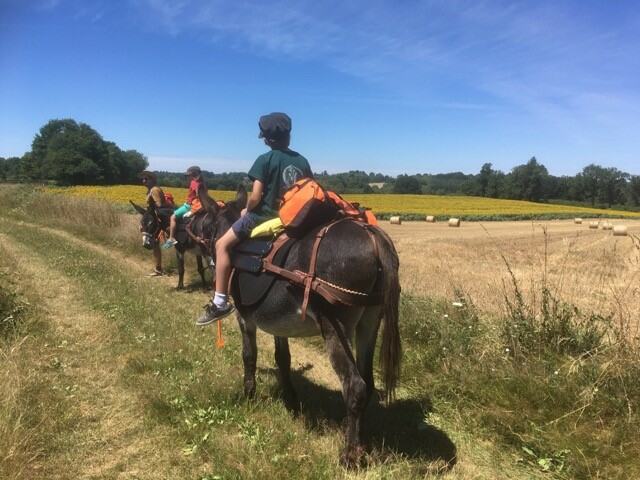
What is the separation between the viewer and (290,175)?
4125 millimetres

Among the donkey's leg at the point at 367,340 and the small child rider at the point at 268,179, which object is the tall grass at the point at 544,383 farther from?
the small child rider at the point at 268,179

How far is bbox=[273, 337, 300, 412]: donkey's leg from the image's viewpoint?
4.64m

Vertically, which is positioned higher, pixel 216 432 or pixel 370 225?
pixel 370 225

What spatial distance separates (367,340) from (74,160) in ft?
226

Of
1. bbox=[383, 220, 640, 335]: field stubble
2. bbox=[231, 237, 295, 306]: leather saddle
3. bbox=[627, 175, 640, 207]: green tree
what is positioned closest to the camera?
bbox=[231, 237, 295, 306]: leather saddle

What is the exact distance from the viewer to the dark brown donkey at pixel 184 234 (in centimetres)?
855

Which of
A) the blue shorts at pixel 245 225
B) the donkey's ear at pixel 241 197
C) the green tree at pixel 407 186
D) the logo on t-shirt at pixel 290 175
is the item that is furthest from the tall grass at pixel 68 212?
the green tree at pixel 407 186

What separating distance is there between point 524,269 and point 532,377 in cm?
1075

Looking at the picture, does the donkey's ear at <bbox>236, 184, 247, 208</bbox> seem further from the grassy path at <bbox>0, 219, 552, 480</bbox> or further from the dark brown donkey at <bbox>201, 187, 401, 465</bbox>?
the grassy path at <bbox>0, 219, 552, 480</bbox>

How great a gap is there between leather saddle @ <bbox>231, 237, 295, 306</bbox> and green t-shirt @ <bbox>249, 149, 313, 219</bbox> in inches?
16.0

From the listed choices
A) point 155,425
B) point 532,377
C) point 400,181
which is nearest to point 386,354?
point 532,377

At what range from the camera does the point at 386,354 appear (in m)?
3.80

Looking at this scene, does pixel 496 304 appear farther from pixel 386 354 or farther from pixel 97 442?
pixel 97 442

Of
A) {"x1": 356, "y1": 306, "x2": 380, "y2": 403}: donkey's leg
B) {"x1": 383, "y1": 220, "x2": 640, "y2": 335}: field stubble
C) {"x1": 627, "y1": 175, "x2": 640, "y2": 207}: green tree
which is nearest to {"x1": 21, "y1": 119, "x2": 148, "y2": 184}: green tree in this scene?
{"x1": 383, "y1": 220, "x2": 640, "y2": 335}: field stubble
